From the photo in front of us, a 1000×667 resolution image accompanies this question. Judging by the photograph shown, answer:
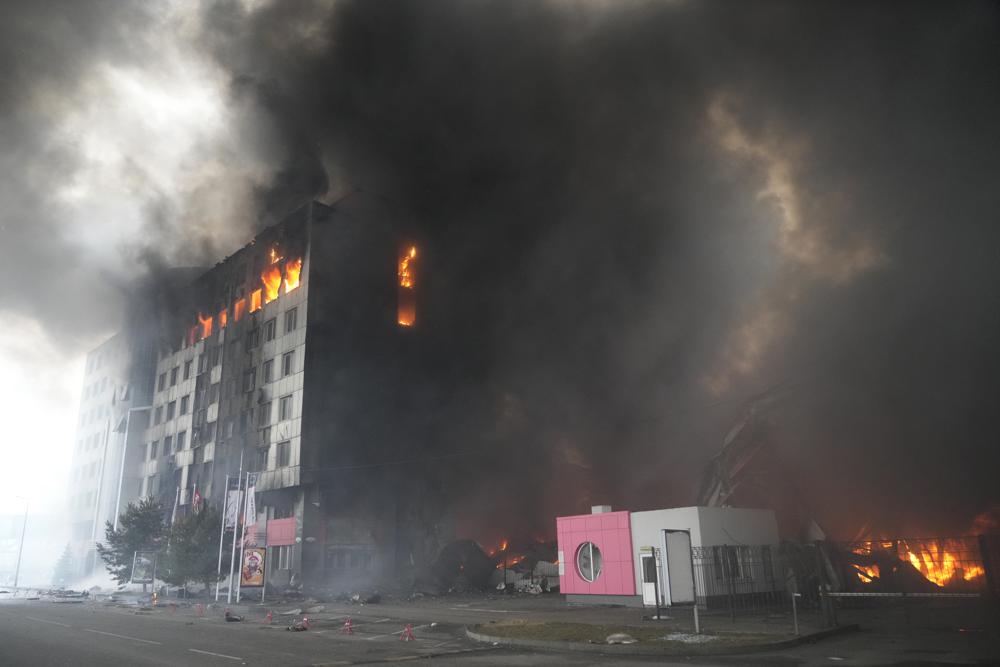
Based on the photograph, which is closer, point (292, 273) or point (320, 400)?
point (320, 400)

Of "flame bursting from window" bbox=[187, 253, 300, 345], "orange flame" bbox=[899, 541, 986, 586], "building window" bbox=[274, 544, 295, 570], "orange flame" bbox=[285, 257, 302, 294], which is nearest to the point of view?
"orange flame" bbox=[899, 541, 986, 586]

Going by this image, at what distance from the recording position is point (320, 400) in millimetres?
48312

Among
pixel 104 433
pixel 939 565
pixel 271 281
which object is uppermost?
pixel 271 281

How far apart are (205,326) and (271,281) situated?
13.8 metres

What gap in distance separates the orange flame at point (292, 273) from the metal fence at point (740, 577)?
38620mm

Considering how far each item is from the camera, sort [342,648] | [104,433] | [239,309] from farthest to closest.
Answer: [104,433]
[239,309]
[342,648]

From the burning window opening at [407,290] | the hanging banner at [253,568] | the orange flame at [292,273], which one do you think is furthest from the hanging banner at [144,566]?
the burning window opening at [407,290]

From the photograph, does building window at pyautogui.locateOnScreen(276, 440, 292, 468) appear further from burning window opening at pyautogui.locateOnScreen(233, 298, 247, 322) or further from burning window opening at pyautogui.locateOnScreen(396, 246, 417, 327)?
burning window opening at pyautogui.locateOnScreen(233, 298, 247, 322)

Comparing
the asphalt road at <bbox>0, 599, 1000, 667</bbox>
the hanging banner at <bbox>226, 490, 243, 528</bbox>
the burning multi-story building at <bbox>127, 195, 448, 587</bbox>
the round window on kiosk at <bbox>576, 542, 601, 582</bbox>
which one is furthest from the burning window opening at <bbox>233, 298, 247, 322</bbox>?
the round window on kiosk at <bbox>576, 542, 601, 582</bbox>

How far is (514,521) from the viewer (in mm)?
55594

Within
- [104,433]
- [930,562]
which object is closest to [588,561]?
[930,562]

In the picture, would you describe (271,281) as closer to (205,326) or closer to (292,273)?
(292,273)

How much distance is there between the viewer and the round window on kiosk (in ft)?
90.7

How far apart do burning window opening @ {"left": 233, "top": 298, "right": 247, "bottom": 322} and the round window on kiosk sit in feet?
134
